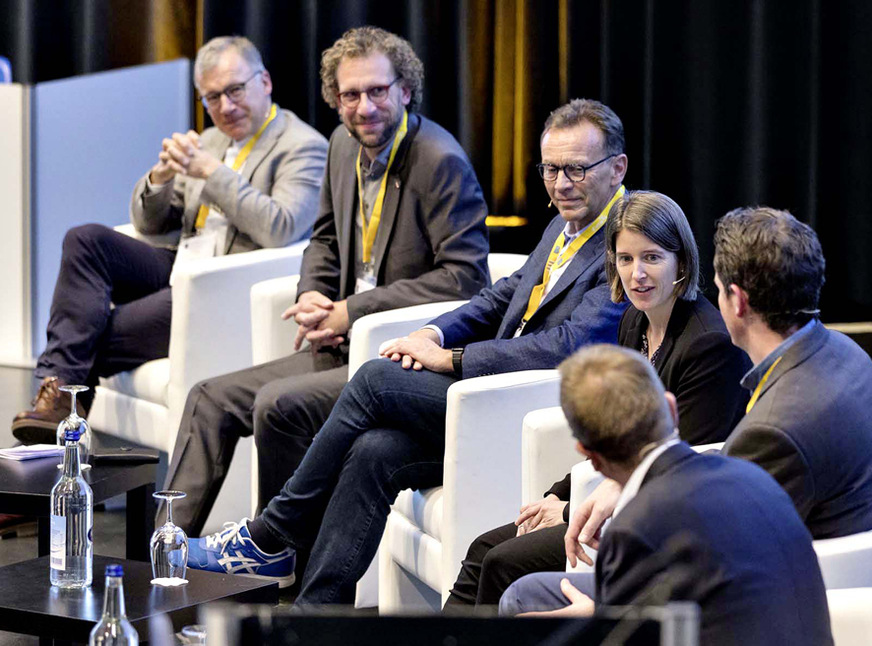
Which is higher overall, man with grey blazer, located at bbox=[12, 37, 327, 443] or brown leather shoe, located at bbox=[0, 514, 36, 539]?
man with grey blazer, located at bbox=[12, 37, 327, 443]

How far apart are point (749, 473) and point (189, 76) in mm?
4709

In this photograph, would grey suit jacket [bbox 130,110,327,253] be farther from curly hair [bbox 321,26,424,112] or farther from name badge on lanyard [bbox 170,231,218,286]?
curly hair [bbox 321,26,424,112]

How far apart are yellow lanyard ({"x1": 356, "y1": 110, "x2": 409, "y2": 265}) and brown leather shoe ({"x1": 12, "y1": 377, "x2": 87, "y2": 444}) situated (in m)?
1.00

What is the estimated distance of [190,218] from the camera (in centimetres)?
428

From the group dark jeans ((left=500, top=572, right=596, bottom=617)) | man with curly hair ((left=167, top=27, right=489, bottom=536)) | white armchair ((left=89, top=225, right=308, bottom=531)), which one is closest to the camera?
dark jeans ((left=500, top=572, right=596, bottom=617))

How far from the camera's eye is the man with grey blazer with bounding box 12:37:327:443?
4055 mm

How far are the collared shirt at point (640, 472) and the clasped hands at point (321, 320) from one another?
200 cm

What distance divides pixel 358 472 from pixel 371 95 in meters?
1.13

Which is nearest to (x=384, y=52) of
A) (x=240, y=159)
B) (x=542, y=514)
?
(x=240, y=159)

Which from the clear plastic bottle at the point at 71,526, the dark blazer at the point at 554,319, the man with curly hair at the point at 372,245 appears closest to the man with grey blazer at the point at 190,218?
the man with curly hair at the point at 372,245

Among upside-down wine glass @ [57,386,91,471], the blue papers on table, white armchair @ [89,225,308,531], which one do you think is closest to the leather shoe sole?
white armchair @ [89,225,308,531]

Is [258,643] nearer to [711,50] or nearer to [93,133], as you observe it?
[711,50]

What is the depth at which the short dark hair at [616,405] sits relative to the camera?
157 cm

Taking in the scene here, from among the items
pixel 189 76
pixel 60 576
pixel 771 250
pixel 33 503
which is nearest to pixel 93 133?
pixel 189 76
